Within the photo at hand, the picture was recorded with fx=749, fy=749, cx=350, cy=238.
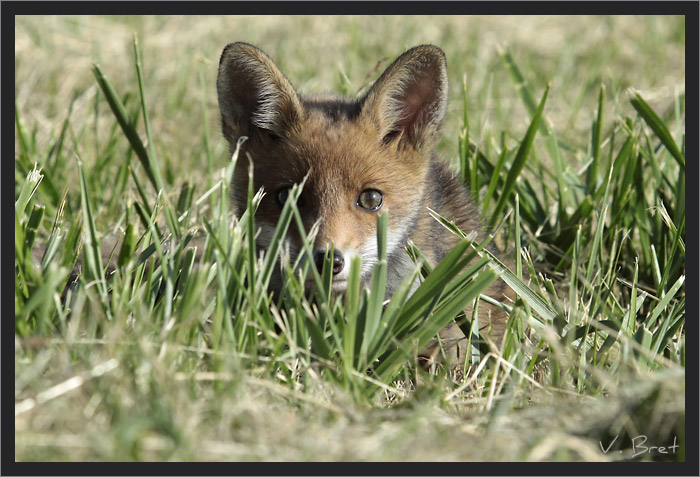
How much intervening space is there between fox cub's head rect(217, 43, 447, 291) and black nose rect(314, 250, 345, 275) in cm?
4

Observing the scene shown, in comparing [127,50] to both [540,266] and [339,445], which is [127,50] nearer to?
[540,266]

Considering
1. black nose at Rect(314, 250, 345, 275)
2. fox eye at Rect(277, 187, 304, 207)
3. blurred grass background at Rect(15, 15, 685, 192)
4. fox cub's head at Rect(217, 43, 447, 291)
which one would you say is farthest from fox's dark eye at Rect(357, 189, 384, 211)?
blurred grass background at Rect(15, 15, 685, 192)

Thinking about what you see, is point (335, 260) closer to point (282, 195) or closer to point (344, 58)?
point (282, 195)

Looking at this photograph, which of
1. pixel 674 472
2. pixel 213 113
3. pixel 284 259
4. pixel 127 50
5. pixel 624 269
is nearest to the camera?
pixel 674 472

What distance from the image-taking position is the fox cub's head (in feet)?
11.1

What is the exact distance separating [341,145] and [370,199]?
29 centimetres

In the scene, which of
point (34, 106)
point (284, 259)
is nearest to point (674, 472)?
point (284, 259)

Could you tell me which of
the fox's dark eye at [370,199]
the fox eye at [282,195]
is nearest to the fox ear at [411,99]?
the fox's dark eye at [370,199]

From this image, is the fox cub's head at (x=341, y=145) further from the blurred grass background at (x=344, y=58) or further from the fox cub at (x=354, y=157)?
the blurred grass background at (x=344, y=58)

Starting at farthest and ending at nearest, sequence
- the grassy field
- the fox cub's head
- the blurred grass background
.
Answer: the blurred grass background → the fox cub's head → the grassy field

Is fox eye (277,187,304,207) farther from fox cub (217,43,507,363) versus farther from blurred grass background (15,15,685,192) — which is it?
blurred grass background (15,15,685,192)

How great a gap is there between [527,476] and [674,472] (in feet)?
1.56

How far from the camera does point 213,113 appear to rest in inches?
256

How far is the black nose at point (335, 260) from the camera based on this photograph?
311 centimetres
